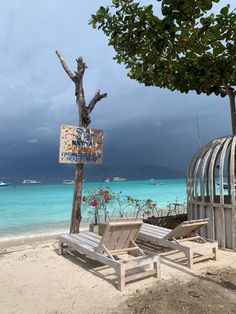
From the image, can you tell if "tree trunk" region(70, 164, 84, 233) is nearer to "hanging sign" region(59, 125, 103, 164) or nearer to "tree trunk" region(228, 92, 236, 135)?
"hanging sign" region(59, 125, 103, 164)

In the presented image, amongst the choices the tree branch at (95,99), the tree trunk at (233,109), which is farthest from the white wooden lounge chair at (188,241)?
the tree branch at (95,99)

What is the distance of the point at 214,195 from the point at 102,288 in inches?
149

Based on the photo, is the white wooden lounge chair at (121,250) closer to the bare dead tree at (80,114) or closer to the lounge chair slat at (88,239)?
the lounge chair slat at (88,239)

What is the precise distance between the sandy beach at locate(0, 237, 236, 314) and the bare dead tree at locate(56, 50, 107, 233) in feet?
4.04

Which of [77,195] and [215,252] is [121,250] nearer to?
[215,252]

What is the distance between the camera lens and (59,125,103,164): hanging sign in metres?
6.18

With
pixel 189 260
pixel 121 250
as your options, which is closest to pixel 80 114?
pixel 121 250

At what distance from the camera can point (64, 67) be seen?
7.09 meters

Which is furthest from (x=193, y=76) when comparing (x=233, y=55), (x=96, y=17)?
(x=96, y=17)

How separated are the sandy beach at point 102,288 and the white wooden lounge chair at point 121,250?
0.20 metres

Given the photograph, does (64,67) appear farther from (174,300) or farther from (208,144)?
(174,300)

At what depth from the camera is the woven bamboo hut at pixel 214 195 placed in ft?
19.8

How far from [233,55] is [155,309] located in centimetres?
382

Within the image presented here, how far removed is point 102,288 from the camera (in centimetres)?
411
